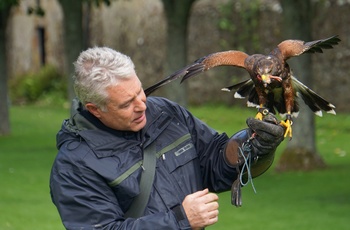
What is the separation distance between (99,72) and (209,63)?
3.17ft

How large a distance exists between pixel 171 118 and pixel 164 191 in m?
0.40

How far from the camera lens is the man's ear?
3.99 m

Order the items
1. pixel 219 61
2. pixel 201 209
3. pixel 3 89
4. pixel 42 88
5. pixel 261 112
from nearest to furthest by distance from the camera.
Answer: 1. pixel 201 209
2. pixel 261 112
3. pixel 219 61
4. pixel 3 89
5. pixel 42 88

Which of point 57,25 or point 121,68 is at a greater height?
point 121,68

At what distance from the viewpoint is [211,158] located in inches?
171

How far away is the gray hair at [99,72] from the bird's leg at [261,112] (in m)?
0.65

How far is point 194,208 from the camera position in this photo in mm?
3842

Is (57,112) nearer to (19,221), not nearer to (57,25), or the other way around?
(57,25)

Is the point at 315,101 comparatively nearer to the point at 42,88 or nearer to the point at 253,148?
the point at 253,148

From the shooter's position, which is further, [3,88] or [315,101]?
[3,88]

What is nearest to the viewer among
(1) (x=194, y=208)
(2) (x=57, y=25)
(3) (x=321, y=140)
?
(1) (x=194, y=208)

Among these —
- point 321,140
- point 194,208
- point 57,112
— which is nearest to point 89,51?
point 194,208

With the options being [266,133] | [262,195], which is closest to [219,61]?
[266,133]

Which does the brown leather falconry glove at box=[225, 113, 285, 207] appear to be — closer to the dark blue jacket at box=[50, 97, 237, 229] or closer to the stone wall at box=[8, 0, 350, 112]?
the dark blue jacket at box=[50, 97, 237, 229]
